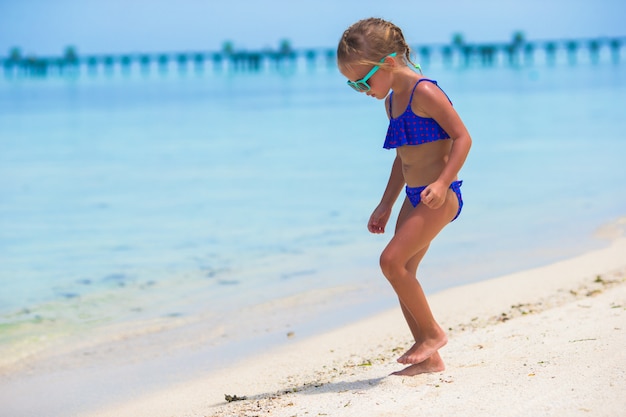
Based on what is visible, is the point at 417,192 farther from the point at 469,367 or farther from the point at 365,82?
the point at 469,367

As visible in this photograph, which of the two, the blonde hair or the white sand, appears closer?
the white sand

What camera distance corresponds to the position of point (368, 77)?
11.1 ft

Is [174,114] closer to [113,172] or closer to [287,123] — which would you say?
[287,123]

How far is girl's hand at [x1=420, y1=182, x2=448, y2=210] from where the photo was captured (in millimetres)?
3264

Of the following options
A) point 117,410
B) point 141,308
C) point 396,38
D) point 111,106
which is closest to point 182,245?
point 141,308

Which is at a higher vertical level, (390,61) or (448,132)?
(390,61)

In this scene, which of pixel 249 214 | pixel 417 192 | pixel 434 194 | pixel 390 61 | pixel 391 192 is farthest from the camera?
pixel 249 214

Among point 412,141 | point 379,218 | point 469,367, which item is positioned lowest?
point 469,367

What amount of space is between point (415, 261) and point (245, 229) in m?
4.72

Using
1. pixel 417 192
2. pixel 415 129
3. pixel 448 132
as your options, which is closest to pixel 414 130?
pixel 415 129

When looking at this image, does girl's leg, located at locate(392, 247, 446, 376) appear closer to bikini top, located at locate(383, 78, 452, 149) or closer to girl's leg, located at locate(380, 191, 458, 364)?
girl's leg, located at locate(380, 191, 458, 364)

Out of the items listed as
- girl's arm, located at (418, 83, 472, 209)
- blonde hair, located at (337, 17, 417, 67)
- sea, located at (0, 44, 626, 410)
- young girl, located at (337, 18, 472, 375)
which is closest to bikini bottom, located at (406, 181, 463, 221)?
young girl, located at (337, 18, 472, 375)

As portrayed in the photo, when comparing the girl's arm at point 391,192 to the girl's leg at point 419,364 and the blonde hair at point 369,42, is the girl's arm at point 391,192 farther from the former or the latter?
the blonde hair at point 369,42

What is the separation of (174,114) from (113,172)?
45.3 ft
